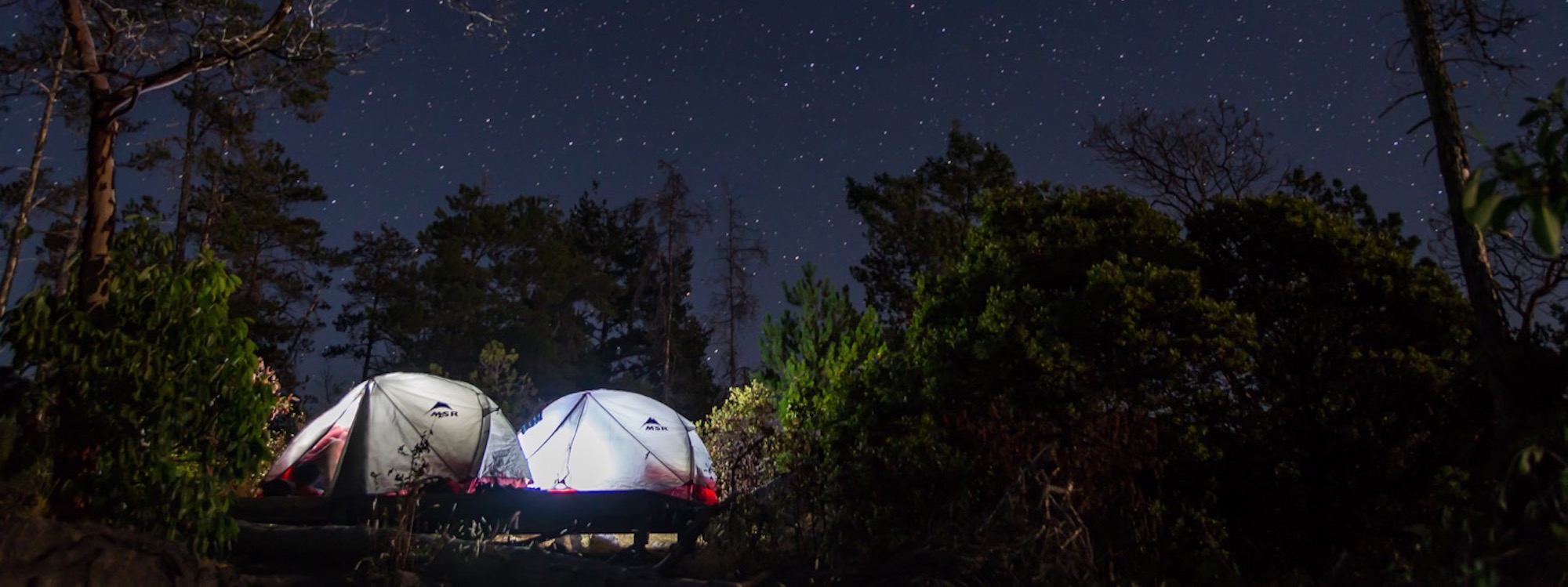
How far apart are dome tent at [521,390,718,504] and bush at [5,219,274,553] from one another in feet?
33.1

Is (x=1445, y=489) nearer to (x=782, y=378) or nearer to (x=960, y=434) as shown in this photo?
(x=960, y=434)

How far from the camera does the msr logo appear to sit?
46.5 feet

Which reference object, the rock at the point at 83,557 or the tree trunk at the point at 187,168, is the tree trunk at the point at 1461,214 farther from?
the tree trunk at the point at 187,168

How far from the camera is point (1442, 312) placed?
24.4 feet

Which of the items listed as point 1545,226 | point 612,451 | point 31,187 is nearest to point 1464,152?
point 1545,226

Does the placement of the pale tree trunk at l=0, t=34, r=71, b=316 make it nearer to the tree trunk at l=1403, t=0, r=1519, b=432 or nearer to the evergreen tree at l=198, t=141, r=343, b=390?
the evergreen tree at l=198, t=141, r=343, b=390

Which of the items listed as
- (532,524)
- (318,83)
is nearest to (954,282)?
(532,524)

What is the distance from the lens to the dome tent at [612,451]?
15.6 metres

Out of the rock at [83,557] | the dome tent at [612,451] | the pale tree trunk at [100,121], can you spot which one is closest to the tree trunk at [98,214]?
the pale tree trunk at [100,121]

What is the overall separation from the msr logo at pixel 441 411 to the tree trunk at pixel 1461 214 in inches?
493

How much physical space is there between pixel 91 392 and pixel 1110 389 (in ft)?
21.3

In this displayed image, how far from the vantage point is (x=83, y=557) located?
446 centimetres

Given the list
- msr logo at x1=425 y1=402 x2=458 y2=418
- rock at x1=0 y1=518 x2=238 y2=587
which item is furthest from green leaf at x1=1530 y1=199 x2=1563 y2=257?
msr logo at x1=425 y1=402 x2=458 y2=418

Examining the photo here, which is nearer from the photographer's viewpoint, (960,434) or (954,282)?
(960,434)
